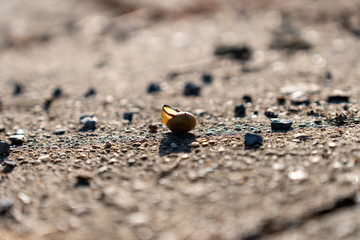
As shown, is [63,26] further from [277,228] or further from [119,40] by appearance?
[277,228]

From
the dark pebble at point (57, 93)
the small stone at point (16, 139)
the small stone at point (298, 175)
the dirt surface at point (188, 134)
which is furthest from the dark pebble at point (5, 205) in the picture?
the dark pebble at point (57, 93)

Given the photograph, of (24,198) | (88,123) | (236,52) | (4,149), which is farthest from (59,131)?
(236,52)

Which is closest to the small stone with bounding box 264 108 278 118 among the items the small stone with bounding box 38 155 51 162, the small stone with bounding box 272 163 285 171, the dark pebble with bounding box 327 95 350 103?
the dark pebble with bounding box 327 95 350 103

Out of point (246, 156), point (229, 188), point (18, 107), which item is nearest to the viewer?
point (229, 188)

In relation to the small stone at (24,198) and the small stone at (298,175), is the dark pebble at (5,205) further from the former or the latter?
the small stone at (298,175)

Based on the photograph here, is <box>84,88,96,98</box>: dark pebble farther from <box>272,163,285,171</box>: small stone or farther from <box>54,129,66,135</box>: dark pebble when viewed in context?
<box>272,163,285,171</box>: small stone

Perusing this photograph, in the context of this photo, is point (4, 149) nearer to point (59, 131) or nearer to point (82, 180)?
point (59, 131)

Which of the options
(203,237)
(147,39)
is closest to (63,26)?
(147,39)
